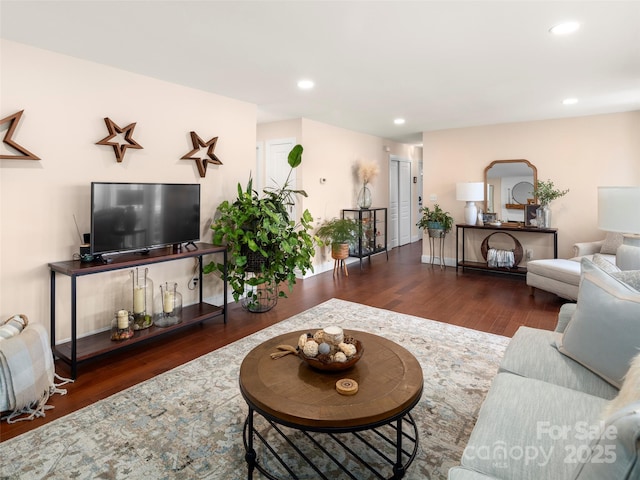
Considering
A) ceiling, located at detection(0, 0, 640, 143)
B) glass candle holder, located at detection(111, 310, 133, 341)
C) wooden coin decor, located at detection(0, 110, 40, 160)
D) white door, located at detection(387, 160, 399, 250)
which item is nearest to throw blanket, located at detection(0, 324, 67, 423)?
glass candle holder, located at detection(111, 310, 133, 341)

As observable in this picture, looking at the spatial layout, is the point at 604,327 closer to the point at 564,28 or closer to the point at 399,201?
the point at 564,28

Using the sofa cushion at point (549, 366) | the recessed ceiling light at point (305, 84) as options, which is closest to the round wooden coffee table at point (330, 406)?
the sofa cushion at point (549, 366)

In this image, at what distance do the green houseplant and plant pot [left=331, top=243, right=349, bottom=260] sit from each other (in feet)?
5.27

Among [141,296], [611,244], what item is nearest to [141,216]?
[141,296]

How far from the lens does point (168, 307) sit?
3.42 meters

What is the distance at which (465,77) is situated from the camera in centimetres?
361

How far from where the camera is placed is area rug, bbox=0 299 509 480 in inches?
68.9

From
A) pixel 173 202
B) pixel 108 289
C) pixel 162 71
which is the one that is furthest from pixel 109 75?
pixel 108 289

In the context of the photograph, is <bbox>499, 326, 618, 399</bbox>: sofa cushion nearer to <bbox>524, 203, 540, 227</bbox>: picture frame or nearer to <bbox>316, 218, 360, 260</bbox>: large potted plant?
<bbox>316, 218, 360, 260</bbox>: large potted plant

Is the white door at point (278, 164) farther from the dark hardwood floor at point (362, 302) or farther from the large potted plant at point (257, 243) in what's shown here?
the large potted plant at point (257, 243)

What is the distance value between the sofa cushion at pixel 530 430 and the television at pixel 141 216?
2902 mm

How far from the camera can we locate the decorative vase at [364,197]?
6852 mm

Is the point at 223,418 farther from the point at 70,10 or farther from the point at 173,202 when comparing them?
the point at 70,10

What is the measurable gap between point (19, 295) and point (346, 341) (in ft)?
8.58
